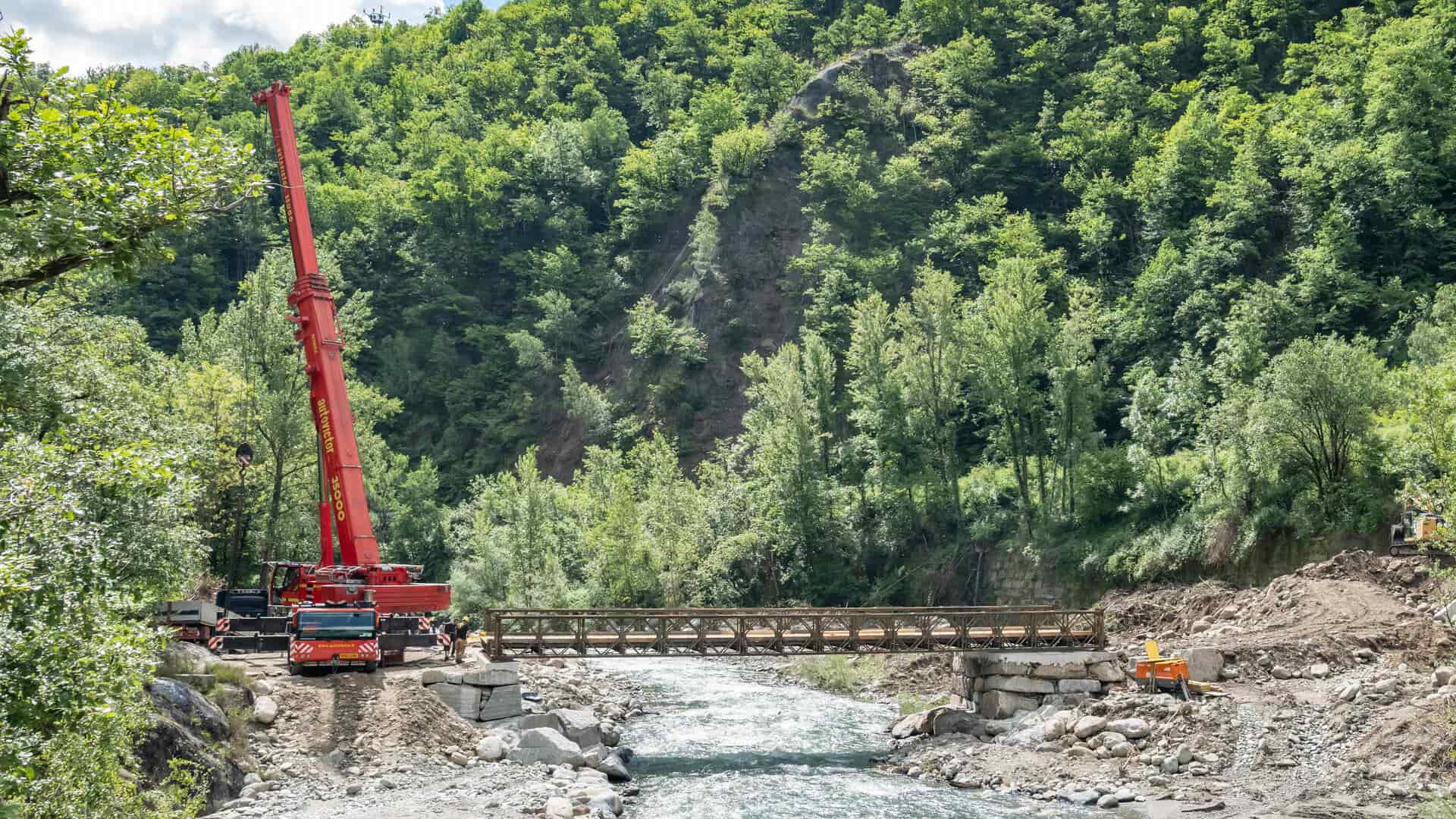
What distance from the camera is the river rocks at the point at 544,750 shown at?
2384 cm

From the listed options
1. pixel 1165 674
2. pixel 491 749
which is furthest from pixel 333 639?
pixel 1165 674

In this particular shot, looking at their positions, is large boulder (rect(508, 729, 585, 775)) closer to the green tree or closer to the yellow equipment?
the yellow equipment

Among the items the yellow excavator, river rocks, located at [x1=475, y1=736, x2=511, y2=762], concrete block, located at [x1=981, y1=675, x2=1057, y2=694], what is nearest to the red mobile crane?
river rocks, located at [x1=475, y1=736, x2=511, y2=762]

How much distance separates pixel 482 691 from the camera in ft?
85.1

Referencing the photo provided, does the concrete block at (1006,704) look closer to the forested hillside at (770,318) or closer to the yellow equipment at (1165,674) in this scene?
the yellow equipment at (1165,674)

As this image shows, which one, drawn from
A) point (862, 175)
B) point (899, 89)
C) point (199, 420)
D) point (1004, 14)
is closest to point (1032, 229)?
point (862, 175)

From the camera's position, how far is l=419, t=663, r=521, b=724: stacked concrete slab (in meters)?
25.4

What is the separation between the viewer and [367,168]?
117438 mm

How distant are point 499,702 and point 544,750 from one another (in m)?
2.41

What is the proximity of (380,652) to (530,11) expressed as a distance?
12468cm

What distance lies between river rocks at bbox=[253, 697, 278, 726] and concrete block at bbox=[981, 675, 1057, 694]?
18.5m

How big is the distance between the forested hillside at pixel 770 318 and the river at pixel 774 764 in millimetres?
11506

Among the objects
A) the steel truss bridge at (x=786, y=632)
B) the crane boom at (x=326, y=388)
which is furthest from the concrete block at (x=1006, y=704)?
the crane boom at (x=326, y=388)

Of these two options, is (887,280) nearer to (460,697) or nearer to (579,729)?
(579,729)
